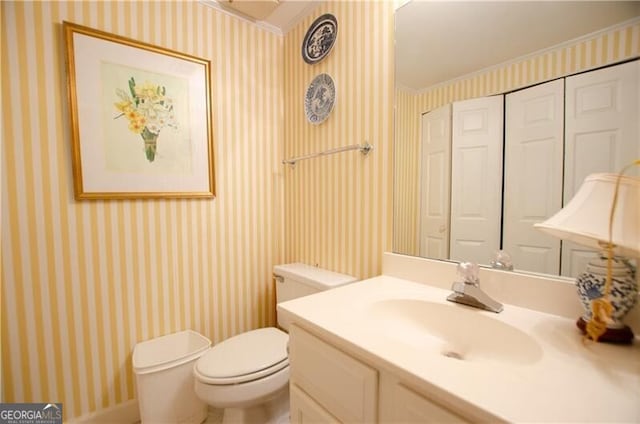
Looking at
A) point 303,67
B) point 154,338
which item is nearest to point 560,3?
point 303,67

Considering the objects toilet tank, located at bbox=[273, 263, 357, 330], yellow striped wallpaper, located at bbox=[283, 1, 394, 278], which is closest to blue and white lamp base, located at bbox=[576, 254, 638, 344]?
yellow striped wallpaper, located at bbox=[283, 1, 394, 278]

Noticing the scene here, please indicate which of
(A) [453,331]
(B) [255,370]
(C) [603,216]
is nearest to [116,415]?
(B) [255,370]

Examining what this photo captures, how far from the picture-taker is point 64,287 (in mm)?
1177

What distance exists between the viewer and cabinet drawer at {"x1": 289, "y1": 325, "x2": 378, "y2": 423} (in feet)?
1.89

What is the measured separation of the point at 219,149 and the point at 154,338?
41.5 inches

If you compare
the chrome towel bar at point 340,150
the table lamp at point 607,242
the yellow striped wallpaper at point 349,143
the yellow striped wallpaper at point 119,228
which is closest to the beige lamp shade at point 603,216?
the table lamp at point 607,242

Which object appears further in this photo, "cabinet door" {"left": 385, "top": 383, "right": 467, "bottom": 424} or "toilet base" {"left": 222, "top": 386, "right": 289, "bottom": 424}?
"toilet base" {"left": 222, "top": 386, "right": 289, "bottom": 424}

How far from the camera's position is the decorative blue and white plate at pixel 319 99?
137 centimetres

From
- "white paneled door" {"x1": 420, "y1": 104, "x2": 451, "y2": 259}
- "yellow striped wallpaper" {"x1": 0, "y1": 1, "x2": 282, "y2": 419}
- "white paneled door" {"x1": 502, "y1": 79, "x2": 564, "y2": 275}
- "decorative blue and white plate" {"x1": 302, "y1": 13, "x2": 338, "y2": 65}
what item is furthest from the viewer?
"decorative blue and white plate" {"x1": 302, "y1": 13, "x2": 338, "y2": 65}

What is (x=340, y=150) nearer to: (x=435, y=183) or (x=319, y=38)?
(x=435, y=183)

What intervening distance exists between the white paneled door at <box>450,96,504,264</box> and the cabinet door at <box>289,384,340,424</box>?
64 centimetres

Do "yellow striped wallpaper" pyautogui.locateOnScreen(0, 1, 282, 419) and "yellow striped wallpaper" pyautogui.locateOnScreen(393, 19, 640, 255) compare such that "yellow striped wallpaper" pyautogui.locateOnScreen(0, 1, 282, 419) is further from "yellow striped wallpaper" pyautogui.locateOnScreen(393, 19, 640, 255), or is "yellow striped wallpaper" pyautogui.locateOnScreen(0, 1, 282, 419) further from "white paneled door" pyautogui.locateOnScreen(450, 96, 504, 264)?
"white paneled door" pyautogui.locateOnScreen(450, 96, 504, 264)

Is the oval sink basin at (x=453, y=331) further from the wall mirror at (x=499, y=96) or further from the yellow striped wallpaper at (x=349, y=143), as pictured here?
the yellow striped wallpaper at (x=349, y=143)

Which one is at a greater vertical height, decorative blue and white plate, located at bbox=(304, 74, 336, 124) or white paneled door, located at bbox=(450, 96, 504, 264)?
decorative blue and white plate, located at bbox=(304, 74, 336, 124)
